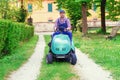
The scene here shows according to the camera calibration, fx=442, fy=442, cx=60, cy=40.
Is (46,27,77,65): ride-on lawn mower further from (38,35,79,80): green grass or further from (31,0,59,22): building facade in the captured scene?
(31,0,59,22): building facade

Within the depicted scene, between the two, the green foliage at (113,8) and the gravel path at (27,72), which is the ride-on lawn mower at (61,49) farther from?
the green foliage at (113,8)

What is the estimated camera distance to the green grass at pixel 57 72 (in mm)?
12062

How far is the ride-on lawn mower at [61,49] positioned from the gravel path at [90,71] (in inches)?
16.3

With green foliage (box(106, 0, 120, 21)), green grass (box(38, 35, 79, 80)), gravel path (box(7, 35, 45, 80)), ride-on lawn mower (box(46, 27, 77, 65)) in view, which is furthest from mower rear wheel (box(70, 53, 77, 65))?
green foliage (box(106, 0, 120, 21))

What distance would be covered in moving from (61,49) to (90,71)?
221cm

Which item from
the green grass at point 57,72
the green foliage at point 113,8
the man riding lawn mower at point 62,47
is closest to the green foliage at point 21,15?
the green foliage at point 113,8

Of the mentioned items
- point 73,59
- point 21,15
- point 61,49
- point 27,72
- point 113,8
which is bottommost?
point 27,72

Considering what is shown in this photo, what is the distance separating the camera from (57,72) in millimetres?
13008

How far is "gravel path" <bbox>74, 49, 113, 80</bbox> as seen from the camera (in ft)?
40.1

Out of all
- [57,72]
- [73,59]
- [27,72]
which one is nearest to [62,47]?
[73,59]

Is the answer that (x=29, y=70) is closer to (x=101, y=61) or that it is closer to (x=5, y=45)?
(x=101, y=61)

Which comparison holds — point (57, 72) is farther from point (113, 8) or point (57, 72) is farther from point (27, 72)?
point (113, 8)

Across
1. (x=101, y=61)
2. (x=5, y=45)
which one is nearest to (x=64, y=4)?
(x=5, y=45)

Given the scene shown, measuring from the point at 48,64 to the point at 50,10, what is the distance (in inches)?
2838
